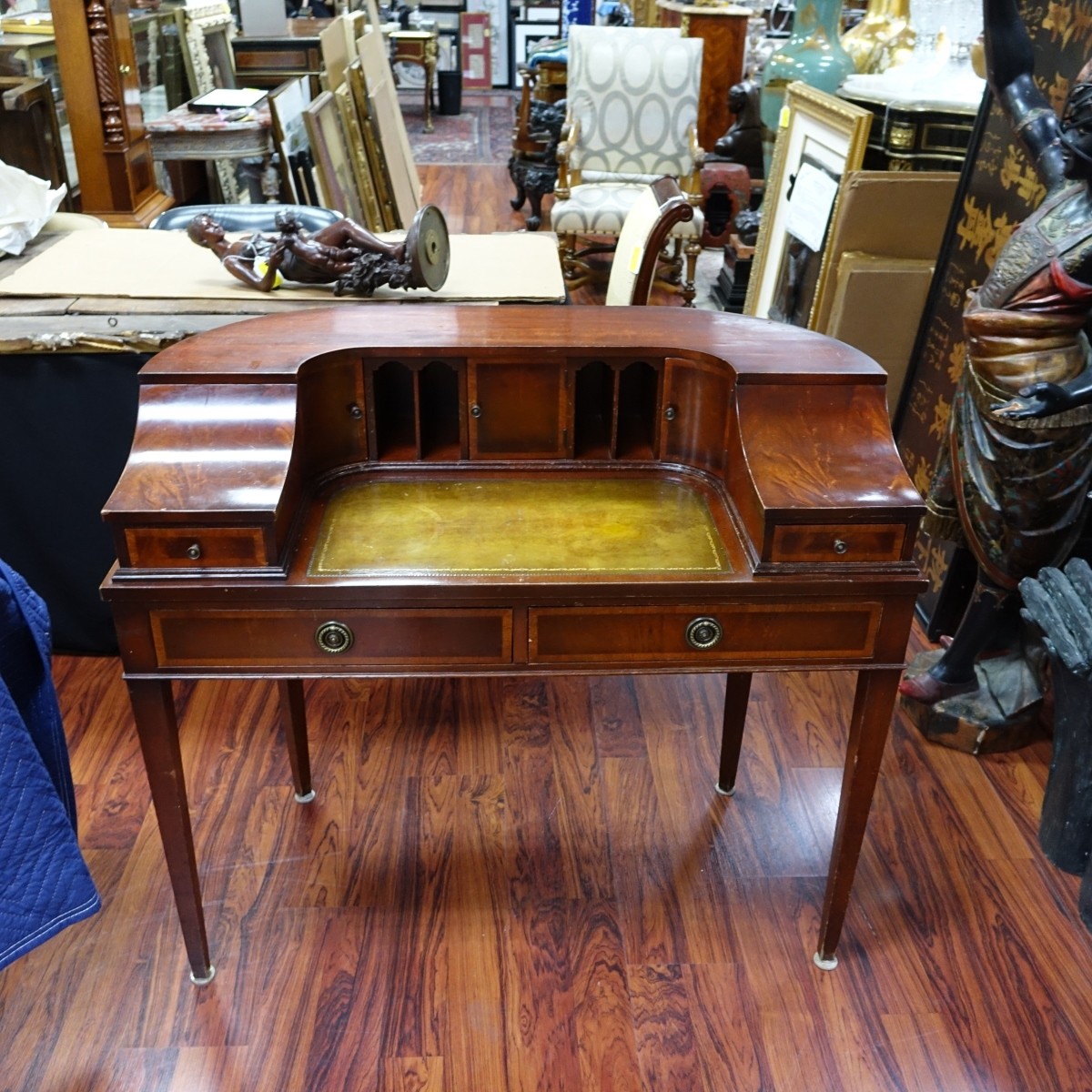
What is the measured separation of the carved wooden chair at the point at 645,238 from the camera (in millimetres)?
2066

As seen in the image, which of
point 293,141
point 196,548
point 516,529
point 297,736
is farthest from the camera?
point 293,141

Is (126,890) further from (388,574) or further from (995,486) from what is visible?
(995,486)

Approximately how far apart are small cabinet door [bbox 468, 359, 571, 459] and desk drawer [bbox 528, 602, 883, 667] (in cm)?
37

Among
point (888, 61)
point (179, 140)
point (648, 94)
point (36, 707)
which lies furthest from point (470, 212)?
point (36, 707)

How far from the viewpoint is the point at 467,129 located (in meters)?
9.70

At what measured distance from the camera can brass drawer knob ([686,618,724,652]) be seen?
4.51ft

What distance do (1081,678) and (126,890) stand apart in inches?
64.5

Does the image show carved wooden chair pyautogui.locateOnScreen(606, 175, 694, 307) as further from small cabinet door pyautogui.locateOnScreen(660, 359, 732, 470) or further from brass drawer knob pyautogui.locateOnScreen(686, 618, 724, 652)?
brass drawer knob pyautogui.locateOnScreen(686, 618, 724, 652)

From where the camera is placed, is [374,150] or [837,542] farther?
[374,150]

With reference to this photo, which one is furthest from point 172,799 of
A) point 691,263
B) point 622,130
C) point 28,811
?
point 622,130

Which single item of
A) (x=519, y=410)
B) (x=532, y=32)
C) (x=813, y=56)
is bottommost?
(x=532, y=32)

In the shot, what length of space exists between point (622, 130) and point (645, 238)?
3.42 metres

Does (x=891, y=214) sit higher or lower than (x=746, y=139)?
higher

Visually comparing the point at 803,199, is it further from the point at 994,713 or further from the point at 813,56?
the point at 994,713
